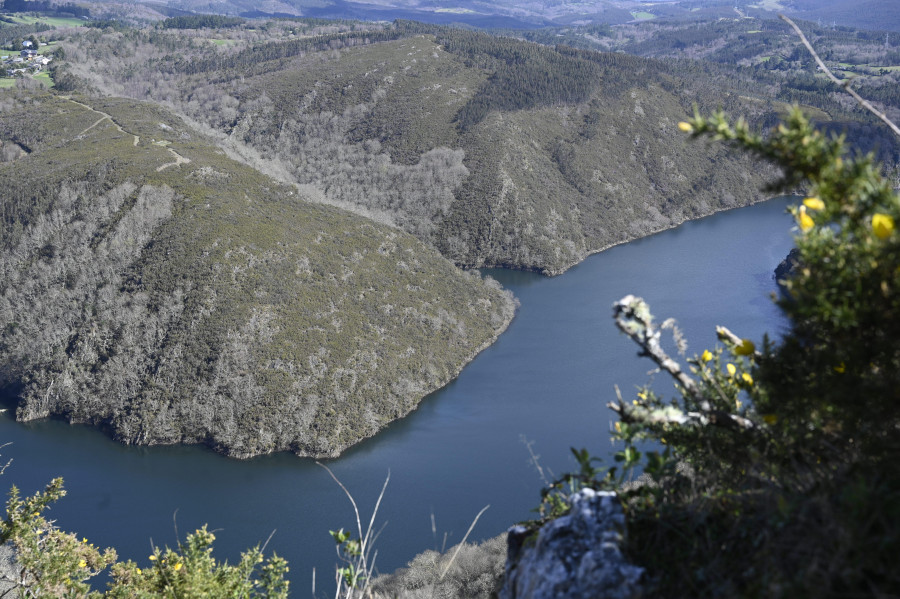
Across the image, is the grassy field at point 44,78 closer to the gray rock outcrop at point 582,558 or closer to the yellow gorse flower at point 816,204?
the gray rock outcrop at point 582,558

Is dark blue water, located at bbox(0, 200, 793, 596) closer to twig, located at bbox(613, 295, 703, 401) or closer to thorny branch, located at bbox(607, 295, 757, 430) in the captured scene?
thorny branch, located at bbox(607, 295, 757, 430)

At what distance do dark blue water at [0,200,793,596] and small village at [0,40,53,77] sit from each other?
2883 inches

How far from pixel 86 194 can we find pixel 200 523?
107 feet

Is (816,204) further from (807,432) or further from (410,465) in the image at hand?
(410,465)

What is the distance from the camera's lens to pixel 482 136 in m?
82.6

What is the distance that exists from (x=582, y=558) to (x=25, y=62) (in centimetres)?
12316

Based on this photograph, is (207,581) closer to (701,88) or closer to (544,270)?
(544,270)

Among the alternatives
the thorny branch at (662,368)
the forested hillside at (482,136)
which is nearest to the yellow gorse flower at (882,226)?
the thorny branch at (662,368)

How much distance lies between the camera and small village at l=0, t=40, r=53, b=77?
95.6m

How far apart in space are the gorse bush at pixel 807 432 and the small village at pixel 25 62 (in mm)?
110776

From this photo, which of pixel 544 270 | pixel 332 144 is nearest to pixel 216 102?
pixel 332 144

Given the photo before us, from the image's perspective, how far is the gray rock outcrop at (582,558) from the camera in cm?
490

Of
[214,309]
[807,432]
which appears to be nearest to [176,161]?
[214,309]

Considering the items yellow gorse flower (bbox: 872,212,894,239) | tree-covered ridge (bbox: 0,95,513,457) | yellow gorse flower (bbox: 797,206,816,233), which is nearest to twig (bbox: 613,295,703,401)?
yellow gorse flower (bbox: 797,206,816,233)
